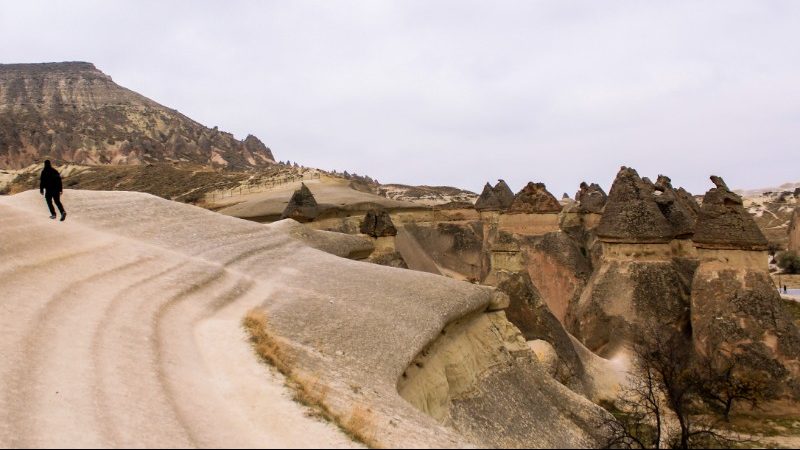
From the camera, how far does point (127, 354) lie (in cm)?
442

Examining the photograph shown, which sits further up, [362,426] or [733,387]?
[362,426]

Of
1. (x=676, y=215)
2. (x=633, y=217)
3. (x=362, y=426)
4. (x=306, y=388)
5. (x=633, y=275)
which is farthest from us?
(x=676, y=215)

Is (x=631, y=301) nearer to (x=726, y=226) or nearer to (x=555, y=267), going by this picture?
(x=726, y=226)

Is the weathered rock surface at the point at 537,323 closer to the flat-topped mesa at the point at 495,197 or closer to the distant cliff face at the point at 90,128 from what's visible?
the flat-topped mesa at the point at 495,197

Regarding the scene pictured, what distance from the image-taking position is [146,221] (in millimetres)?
8656

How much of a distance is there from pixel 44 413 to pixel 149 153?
187ft

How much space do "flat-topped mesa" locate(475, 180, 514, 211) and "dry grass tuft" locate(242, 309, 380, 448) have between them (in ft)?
64.8

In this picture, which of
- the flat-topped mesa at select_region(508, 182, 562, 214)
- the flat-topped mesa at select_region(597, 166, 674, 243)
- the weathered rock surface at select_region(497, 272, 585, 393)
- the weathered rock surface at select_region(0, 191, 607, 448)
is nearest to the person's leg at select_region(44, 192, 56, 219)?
the weathered rock surface at select_region(0, 191, 607, 448)

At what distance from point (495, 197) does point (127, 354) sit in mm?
21310

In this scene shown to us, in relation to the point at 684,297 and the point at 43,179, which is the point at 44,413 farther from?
the point at 684,297

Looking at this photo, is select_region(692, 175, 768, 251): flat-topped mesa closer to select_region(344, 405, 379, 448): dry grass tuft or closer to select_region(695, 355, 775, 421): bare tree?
select_region(695, 355, 775, 421): bare tree

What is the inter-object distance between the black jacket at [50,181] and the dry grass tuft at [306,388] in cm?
387

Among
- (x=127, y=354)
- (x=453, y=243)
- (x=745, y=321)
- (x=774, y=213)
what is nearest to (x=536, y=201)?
(x=745, y=321)

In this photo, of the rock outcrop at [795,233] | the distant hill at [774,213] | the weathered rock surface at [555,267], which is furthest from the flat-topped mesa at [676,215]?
the distant hill at [774,213]
